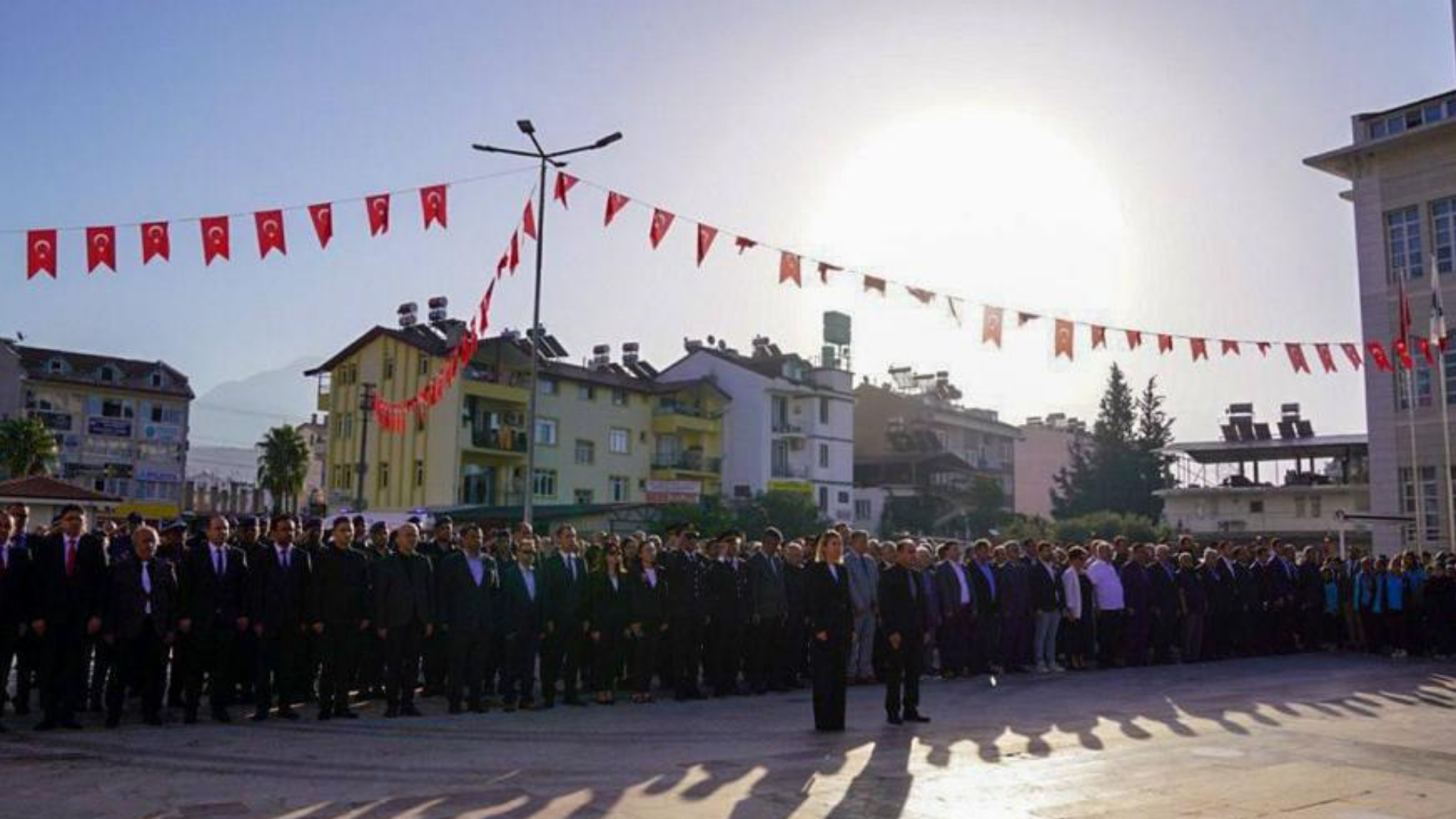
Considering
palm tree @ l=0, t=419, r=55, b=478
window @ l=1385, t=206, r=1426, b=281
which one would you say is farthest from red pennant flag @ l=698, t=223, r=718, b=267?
palm tree @ l=0, t=419, r=55, b=478

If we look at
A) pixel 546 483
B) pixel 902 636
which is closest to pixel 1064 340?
pixel 902 636

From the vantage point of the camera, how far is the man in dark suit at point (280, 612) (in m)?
11.0

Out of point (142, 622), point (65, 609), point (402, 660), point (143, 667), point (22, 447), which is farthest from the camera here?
point (22, 447)

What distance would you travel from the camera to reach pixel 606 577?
13086 mm

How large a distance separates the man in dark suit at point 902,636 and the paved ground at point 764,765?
1.23 feet

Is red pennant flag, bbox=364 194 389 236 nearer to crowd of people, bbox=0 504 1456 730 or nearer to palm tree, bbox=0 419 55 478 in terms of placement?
crowd of people, bbox=0 504 1456 730

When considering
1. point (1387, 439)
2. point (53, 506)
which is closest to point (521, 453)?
point (53, 506)

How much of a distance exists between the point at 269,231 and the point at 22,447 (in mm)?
45069

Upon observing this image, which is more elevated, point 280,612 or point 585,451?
point 585,451

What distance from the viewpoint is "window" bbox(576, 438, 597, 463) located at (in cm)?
5541

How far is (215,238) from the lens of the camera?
16.9m

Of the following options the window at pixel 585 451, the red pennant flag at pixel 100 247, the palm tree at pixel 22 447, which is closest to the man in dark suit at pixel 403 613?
the red pennant flag at pixel 100 247

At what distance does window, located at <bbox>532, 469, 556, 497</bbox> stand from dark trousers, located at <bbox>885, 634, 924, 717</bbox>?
142 feet

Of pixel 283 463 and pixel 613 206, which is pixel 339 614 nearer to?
pixel 613 206
